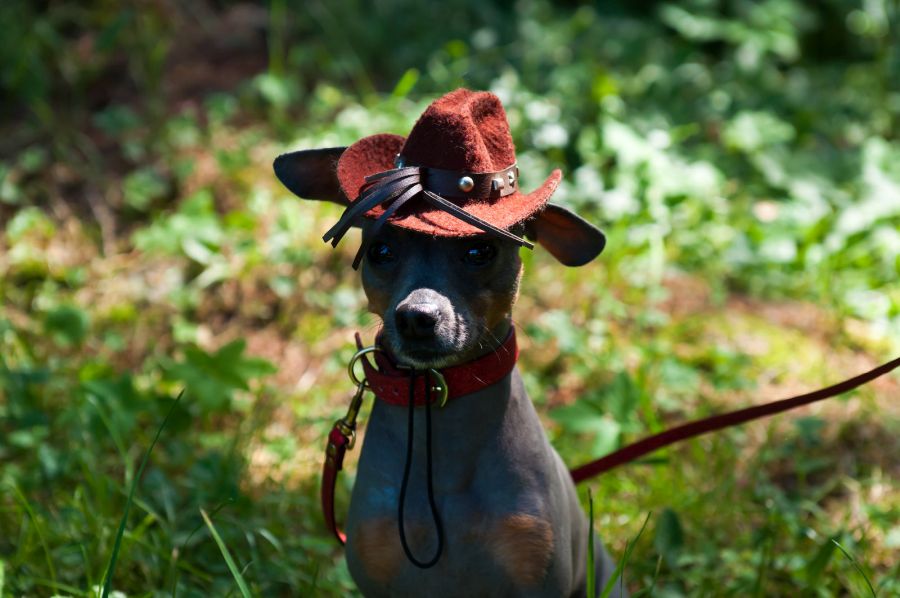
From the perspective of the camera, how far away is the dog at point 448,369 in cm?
170

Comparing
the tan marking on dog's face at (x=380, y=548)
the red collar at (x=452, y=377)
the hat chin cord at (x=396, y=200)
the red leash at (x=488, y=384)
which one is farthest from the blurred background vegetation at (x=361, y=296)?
the hat chin cord at (x=396, y=200)

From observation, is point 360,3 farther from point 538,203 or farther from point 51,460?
point 538,203

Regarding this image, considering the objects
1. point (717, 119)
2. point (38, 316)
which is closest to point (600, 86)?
point (717, 119)

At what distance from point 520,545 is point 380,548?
0.27 m

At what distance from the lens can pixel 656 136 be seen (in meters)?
4.07

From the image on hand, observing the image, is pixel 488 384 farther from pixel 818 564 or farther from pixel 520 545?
pixel 818 564

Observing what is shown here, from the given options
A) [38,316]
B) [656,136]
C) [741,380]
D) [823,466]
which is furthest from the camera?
[656,136]

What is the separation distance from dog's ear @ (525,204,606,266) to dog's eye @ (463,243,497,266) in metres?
0.18

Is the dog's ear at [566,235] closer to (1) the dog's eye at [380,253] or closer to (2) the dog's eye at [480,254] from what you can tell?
(2) the dog's eye at [480,254]

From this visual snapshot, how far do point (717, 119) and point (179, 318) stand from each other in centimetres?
287

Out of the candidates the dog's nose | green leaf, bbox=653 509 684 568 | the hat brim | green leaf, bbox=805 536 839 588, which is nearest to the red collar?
the dog's nose

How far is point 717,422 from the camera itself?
221cm

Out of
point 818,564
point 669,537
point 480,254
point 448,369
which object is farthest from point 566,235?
point 818,564

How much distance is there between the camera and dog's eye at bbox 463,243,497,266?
5.75ft
